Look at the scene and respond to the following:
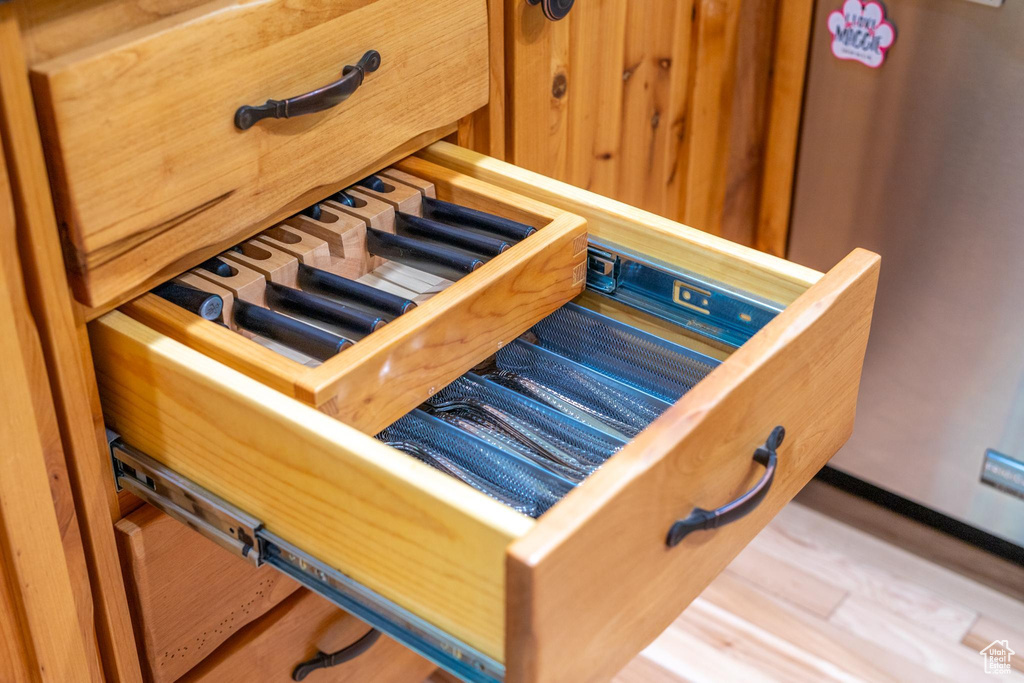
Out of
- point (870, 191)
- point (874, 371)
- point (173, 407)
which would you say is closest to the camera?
point (173, 407)

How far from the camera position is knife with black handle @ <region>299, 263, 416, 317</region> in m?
0.80

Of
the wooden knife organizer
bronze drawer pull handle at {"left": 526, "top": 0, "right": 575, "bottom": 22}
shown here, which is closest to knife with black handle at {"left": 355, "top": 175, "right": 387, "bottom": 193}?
the wooden knife organizer

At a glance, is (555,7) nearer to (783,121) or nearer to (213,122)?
(213,122)

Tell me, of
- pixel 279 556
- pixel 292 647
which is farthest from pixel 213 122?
pixel 292 647

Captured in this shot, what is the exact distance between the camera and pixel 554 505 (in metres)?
0.71

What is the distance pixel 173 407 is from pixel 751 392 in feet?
1.28

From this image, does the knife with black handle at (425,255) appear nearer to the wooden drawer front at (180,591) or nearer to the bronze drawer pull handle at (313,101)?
the bronze drawer pull handle at (313,101)

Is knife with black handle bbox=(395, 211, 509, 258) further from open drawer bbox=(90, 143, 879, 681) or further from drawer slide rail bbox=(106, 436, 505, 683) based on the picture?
drawer slide rail bbox=(106, 436, 505, 683)

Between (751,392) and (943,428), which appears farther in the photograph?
(943,428)

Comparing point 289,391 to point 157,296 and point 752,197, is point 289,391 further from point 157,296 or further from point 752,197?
point 752,197

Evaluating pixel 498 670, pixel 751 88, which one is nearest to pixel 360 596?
pixel 498 670

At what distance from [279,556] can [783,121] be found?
100cm

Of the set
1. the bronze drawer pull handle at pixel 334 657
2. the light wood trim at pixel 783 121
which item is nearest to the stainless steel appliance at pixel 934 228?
the light wood trim at pixel 783 121

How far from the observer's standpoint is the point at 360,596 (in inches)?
27.9
